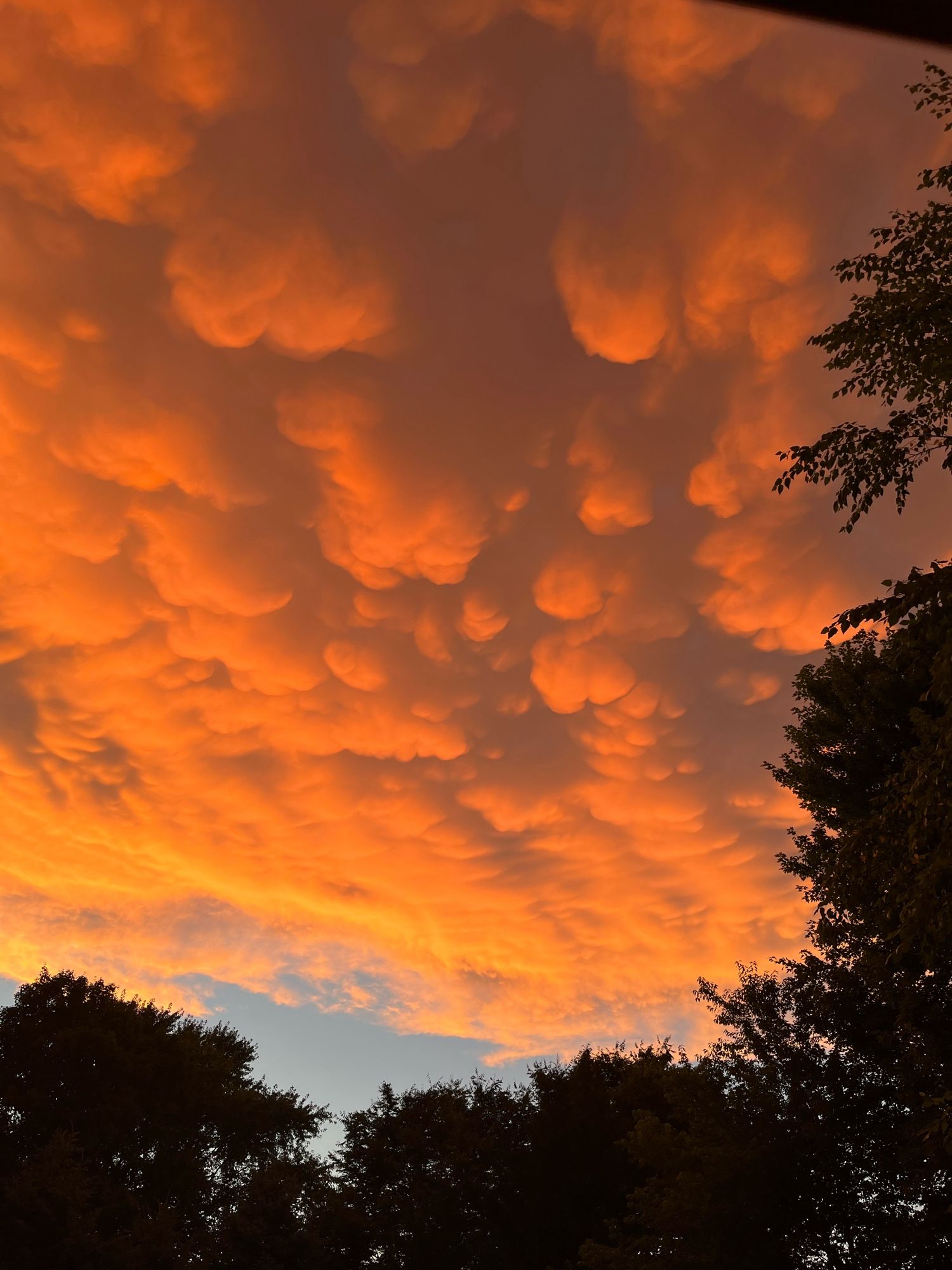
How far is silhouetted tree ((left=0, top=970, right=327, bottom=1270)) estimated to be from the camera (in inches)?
1550

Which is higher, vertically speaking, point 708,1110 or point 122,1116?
point 708,1110

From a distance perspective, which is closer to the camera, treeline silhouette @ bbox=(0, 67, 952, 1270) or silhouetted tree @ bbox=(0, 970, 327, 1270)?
treeline silhouette @ bbox=(0, 67, 952, 1270)

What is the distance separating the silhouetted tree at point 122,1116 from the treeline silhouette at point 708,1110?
0.47 ft

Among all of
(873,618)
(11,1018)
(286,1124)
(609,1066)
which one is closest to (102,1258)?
(11,1018)

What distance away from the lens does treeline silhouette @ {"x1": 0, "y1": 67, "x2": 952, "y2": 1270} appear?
1139 centimetres

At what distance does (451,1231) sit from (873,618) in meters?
41.0

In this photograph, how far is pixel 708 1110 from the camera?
936 inches

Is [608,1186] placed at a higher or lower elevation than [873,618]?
lower

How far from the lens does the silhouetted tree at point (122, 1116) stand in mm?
39375

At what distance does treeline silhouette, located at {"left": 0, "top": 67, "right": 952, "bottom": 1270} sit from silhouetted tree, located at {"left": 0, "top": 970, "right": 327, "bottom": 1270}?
144mm

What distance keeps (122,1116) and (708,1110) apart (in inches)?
1454

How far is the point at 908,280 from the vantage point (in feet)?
37.4

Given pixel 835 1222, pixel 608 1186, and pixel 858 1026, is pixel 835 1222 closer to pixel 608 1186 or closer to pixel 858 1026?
pixel 858 1026

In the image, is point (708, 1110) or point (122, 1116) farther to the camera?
point (122, 1116)
